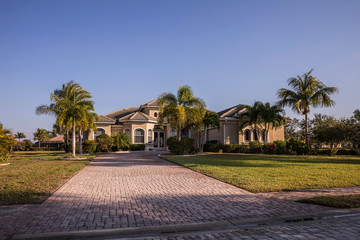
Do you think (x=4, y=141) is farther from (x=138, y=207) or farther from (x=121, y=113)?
(x=121, y=113)

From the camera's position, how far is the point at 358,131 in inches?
966

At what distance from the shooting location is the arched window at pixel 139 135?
32.8 metres

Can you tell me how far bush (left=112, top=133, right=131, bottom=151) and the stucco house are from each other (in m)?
1.71

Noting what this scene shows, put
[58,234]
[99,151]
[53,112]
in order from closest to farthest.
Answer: [58,234], [53,112], [99,151]

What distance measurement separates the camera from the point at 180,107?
22188 millimetres

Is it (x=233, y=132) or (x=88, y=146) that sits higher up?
(x=233, y=132)

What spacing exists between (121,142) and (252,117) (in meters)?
15.4

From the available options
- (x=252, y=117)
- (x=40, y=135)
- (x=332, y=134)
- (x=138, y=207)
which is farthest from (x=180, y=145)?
(x=40, y=135)

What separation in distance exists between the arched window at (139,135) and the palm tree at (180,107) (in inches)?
395

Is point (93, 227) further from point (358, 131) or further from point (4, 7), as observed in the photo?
point (358, 131)

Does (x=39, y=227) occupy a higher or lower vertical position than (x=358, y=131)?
lower

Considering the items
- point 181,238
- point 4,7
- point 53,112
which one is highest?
point 4,7

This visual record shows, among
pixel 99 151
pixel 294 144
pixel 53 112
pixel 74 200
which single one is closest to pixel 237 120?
pixel 294 144

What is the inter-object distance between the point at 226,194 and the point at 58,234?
4.33 metres
